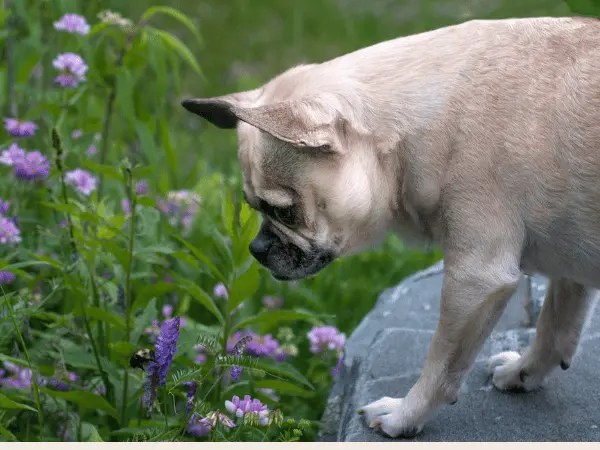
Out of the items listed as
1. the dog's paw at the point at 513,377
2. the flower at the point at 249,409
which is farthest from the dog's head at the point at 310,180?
the dog's paw at the point at 513,377

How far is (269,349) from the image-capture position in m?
3.71

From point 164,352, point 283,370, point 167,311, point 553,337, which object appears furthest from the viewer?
point 167,311

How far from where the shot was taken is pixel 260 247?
3260mm

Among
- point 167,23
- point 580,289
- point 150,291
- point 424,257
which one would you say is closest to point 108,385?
point 150,291

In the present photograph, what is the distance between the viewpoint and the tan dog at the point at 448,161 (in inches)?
116

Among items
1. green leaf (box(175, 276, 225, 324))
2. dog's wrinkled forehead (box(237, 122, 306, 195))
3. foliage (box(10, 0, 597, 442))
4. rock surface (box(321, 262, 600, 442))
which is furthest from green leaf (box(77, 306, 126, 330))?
rock surface (box(321, 262, 600, 442))

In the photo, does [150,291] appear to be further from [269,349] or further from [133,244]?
[269,349]

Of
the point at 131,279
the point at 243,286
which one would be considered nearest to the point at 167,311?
the point at 131,279

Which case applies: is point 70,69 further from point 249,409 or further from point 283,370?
point 249,409

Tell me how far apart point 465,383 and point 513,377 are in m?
0.20

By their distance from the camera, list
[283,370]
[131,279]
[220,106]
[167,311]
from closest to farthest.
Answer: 1. [220,106]
2. [283,370]
3. [131,279]
4. [167,311]

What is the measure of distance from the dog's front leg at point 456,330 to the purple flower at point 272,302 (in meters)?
1.47

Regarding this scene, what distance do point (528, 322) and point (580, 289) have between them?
2.25 ft

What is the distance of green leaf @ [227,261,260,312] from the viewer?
333 cm
